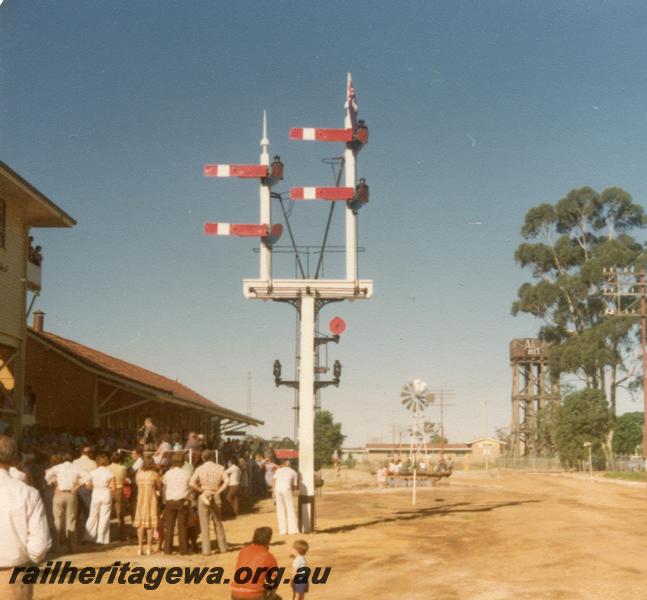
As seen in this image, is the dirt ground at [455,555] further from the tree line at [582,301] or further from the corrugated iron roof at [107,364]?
the tree line at [582,301]

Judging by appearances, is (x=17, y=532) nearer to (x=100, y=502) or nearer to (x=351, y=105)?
(x=100, y=502)

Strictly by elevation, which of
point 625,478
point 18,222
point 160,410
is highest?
point 18,222

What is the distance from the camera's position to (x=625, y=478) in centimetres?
5253

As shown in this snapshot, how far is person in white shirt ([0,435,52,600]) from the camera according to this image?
6.12 metres

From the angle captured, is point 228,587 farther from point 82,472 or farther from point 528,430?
point 528,430

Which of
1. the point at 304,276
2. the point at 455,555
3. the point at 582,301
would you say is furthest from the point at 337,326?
the point at 582,301

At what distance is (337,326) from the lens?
2070 centimetres

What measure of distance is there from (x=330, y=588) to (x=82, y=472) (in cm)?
561

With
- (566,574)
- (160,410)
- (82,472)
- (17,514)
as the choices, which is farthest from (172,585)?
(160,410)

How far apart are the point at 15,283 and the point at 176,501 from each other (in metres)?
11.3

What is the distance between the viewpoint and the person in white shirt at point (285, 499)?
1853 cm

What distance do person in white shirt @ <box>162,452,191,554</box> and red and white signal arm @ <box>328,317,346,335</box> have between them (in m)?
6.31

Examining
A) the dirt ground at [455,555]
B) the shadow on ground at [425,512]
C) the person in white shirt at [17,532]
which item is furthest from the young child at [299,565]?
the shadow on ground at [425,512]

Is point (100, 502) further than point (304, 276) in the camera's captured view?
No
